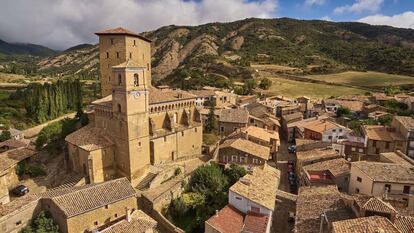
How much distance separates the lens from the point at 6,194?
30.4m

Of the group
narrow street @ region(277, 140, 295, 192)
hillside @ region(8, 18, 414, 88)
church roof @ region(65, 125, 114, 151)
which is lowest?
narrow street @ region(277, 140, 295, 192)

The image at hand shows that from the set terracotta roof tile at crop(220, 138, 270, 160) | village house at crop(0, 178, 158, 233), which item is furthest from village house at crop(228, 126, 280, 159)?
village house at crop(0, 178, 158, 233)

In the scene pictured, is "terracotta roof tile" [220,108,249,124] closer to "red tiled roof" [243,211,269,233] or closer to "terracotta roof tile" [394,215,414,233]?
"red tiled roof" [243,211,269,233]

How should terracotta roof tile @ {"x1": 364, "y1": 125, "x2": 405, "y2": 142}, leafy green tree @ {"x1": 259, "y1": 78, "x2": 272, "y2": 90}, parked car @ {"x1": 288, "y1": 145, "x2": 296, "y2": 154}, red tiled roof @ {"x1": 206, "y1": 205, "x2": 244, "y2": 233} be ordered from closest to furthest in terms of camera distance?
red tiled roof @ {"x1": 206, "y1": 205, "x2": 244, "y2": 233} → terracotta roof tile @ {"x1": 364, "y1": 125, "x2": 405, "y2": 142} → parked car @ {"x1": 288, "y1": 145, "x2": 296, "y2": 154} → leafy green tree @ {"x1": 259, "y1": 78, "x2": 272, "y2": 90}

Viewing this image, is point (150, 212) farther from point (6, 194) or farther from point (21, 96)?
point (21, 96)

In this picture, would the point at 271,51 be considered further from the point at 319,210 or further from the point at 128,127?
the point at 319,210

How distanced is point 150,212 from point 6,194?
48.1 ft

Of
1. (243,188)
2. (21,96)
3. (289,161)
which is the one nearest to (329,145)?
(289,161)

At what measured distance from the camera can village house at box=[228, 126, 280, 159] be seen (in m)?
43.1

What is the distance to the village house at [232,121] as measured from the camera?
163 ft

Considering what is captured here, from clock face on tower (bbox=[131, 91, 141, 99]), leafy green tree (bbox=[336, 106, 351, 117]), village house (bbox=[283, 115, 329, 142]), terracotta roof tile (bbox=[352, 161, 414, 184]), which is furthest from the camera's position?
leafy green tree (bbox=[336, 106, 351, 117])

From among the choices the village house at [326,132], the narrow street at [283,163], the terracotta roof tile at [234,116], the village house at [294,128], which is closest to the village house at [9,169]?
the terracotta roof tile at [234,116]

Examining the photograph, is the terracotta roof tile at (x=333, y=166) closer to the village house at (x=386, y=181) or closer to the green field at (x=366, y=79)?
the village house at (x=386, y=181)

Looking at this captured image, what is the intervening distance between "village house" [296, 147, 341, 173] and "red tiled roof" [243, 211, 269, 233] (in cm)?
1257
